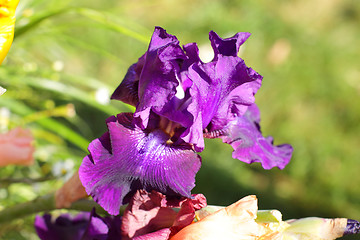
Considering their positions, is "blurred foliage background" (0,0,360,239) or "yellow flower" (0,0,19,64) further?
"blurred foliage background" (0,0,360,239)

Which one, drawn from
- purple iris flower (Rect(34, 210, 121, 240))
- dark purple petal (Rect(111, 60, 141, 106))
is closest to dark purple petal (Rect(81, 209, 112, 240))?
purple iris flower (Rect(34, 210, 121, 240))

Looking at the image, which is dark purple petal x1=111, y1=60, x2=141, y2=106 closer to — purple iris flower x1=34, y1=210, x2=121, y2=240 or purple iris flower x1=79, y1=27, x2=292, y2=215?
purple iris flower x1=79, y1=27, x2=292, y2=215

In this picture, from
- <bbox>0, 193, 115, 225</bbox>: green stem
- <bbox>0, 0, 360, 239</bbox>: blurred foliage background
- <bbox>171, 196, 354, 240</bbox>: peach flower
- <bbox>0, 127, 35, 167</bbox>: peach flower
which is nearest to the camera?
<bbox>171, 196, 354, 240</bbox>: peach flower

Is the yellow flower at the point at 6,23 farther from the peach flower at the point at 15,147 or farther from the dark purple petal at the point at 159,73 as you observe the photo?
the peach flower at the point at 15,147

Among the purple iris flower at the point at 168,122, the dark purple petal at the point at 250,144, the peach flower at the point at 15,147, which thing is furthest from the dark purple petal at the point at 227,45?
the peach flower at the point at 15,147

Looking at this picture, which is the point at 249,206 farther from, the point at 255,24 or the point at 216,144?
the point at 255,24

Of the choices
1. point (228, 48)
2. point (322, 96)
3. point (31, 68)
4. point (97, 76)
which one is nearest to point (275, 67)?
point (322, 96)
